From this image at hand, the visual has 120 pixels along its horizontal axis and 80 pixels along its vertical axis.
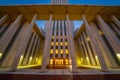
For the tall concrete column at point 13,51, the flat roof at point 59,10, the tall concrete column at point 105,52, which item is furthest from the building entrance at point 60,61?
the flat roof at point 59,10

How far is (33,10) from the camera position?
13.0m

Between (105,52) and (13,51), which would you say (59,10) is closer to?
(105,52)

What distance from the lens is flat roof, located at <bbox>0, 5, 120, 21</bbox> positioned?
1237 centimetres

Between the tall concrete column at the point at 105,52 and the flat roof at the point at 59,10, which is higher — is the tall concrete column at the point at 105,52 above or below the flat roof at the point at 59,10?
below

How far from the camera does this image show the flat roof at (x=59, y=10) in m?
12.4

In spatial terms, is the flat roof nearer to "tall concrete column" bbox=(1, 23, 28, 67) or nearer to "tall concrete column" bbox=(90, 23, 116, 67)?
"tall concrete column" bbox=(90, 23, 116, 67)

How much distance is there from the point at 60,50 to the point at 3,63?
15488mm

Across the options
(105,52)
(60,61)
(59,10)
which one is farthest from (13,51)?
(105,52)

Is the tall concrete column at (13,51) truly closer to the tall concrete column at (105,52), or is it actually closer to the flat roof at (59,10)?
the flat roof at (59,10)

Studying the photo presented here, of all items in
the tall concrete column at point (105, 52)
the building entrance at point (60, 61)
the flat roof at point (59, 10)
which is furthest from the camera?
the building entrance at point (60, 61)

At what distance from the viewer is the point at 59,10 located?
43.1 ft

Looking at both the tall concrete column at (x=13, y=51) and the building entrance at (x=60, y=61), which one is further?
the building entrance at (x=60, y=61)

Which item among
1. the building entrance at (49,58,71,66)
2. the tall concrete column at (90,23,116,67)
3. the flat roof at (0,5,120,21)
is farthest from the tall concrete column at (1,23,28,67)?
the tall concrete column at (90,23,116,67)

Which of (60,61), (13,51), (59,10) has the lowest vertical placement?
(60,61)
